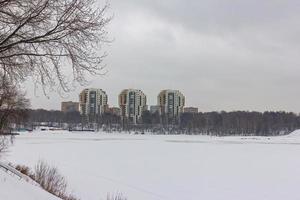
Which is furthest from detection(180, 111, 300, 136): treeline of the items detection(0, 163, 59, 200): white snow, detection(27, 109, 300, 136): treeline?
detection(0, 163, 59, 200): white snow

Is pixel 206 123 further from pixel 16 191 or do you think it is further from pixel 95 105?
pixel 16 191

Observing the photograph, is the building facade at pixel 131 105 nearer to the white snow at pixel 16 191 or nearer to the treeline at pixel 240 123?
the treeline at pixel 240 123

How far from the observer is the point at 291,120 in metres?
182

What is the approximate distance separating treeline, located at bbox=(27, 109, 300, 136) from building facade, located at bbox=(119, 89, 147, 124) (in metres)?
4.13

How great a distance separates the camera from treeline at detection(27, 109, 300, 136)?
172 metres

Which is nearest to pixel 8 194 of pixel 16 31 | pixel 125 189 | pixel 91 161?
pixel 16 31

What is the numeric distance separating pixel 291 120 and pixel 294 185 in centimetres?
16336

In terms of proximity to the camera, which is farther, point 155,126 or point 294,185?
point 155,126

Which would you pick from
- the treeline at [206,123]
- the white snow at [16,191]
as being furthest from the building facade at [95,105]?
the white snow at [16,191]

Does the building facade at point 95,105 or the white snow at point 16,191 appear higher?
the building facade at point 95,105

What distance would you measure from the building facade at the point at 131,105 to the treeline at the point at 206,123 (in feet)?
13.5

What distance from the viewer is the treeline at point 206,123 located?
564ft

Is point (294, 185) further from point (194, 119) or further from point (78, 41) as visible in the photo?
point (194, 119)

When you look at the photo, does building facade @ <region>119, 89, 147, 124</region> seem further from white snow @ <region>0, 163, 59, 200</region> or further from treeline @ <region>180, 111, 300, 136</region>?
white snow @ <region>0, 163, 59, 200</region>
